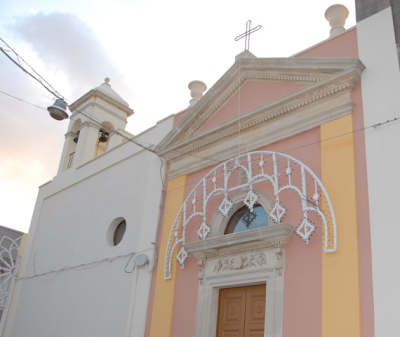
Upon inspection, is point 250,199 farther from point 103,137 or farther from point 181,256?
point 103,137

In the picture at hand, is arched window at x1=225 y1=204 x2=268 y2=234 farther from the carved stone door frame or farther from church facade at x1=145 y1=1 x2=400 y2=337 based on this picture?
the carved stone door frame

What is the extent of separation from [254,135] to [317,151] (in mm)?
1316

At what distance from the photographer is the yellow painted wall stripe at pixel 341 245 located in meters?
5.93

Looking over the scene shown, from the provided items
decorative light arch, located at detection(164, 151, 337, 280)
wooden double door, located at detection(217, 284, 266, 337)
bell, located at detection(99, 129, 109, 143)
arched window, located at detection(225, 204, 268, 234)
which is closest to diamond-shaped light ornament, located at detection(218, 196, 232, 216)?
decorative light arch, located at detection(164, 151, 337, 280)

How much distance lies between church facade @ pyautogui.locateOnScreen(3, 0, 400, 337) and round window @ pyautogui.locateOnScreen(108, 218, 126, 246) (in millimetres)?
35

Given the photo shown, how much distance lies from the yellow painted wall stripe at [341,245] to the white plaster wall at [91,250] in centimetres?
366

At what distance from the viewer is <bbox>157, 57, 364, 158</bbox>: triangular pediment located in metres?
7.21

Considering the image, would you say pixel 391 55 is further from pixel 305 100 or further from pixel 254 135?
pixel 254 135

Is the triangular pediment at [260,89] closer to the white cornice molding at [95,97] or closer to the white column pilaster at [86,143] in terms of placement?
the white column pilaster at [86,143]

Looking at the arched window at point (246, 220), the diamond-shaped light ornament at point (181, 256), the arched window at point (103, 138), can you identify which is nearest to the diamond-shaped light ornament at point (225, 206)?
the arched window at point (246, 220)

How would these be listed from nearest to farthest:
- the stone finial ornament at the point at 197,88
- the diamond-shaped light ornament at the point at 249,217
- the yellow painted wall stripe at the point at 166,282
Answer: the diamond-shaped light ornament at the point at 249,217, the yellow painted wall stripe at the point at 166,282, the stone finial ornament at the point at 197,88

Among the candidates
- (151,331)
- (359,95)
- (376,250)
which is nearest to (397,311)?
(376,250)

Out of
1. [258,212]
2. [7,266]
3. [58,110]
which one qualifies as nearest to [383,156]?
[258,212]

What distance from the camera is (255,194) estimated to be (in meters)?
7.57
